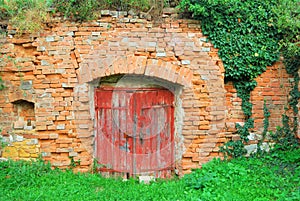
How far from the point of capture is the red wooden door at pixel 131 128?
579 cm

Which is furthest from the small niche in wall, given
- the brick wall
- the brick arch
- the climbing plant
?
the climbing plant

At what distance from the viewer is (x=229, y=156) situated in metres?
5.85

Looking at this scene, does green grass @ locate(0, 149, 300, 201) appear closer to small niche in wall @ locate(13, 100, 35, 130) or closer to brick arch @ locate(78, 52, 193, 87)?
small niche in wall @ locate(13, 100, 35, 130)

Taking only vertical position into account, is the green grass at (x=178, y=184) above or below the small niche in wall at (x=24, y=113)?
below

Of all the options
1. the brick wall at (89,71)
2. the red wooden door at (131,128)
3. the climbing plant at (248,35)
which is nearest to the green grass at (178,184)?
the brick wall at (89,71)

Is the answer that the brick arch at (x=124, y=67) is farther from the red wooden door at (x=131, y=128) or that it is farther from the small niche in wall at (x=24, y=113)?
the small niche in wall at (x=24, y=113)

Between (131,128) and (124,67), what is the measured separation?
46.9 inches

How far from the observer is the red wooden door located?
5.79 m

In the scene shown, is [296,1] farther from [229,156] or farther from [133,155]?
[133,155]

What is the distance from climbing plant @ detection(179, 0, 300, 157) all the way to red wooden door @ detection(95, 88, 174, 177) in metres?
1.33

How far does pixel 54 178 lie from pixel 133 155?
1.50 meters

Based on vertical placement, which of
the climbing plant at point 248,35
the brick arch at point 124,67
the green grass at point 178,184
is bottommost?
the green grass at point 178,184

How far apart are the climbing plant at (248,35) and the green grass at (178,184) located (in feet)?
2.03

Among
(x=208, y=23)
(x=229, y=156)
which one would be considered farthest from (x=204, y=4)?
(x=229, y=156)
